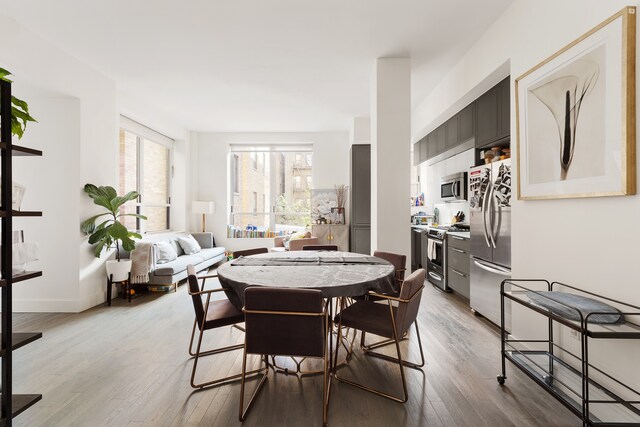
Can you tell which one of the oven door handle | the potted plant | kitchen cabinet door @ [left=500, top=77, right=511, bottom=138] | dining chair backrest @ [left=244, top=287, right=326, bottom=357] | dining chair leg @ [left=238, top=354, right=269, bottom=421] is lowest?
dining chair leg @ [left=238, top=354, right=269, bottom=421]

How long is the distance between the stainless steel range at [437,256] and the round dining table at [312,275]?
2221mm

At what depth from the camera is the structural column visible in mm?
3873

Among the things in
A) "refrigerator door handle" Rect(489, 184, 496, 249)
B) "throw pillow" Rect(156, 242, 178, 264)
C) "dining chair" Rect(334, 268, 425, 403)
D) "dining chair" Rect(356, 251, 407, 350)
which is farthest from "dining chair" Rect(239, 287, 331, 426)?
"throw pillow" Rect(156, 242, 178, 264)

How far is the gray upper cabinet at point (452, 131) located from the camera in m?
4.54

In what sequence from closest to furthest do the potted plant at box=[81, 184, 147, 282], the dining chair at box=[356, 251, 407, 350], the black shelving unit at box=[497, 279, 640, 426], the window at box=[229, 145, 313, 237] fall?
the black shelving unit at box=[497, 279, 640, 426]
the dining chair at box=[356, 251, 407, 350]
the potted plant at box=[81, 184, 147, 282]
the window at box=[229, 145, 313, 237]

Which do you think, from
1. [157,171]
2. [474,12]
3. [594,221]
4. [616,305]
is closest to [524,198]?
[594,221]

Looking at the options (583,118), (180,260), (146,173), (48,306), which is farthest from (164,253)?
(583,118)

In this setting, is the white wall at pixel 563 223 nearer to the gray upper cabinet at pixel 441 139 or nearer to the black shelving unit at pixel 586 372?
the black shelving unit at pixel 586 372

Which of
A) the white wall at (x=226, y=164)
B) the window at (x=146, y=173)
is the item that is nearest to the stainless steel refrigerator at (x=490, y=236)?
the white wall at (x=226, y=164)

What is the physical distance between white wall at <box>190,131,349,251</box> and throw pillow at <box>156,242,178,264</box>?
7.23 feet

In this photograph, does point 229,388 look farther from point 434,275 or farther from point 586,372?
point 434,275

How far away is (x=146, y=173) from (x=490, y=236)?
5.95m

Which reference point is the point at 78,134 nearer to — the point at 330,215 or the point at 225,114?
the point at 225,114

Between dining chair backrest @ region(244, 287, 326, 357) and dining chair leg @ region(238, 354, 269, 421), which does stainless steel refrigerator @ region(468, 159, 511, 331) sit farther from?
dining chair leg @ region(238, 354, 269, 421)
